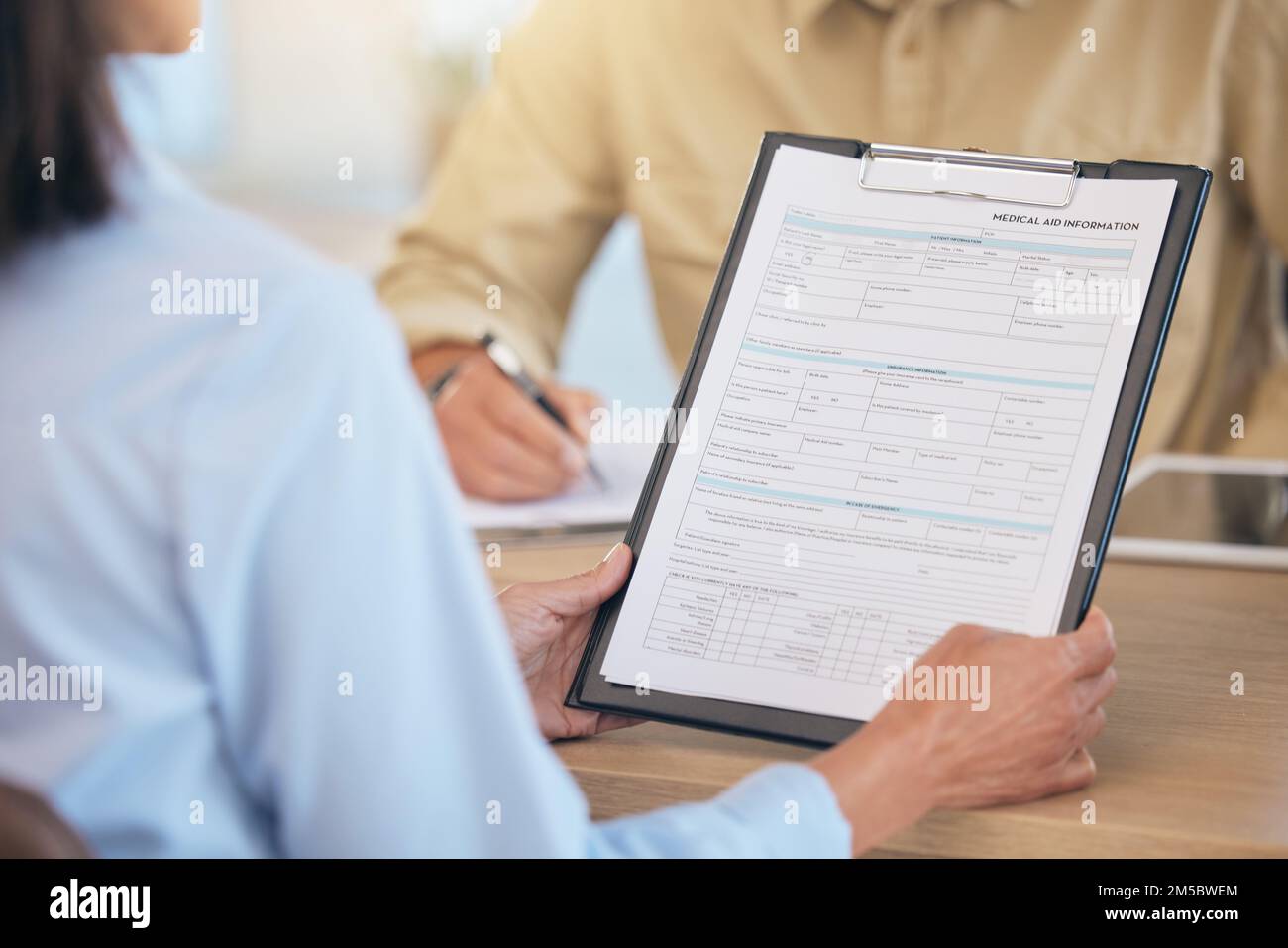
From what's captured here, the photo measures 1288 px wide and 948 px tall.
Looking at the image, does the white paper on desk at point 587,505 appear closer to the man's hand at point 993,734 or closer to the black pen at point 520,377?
the black pen at point 520,377

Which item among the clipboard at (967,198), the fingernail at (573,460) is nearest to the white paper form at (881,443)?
the clipboard at (967,198)

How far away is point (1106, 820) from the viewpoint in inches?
26.8

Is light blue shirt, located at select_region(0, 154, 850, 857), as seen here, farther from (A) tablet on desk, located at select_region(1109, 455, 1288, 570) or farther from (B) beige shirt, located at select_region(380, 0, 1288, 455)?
(B) beige shirt, located at select_region(380, 0, 1288, 455)

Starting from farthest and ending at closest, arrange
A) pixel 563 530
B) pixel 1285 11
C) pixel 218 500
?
pixel 1285 11 → pixel 563 530 → pixel 218 500

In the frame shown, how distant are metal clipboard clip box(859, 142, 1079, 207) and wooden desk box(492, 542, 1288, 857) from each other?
0.34 meters

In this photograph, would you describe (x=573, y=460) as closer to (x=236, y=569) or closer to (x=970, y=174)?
(x=970, y=174)

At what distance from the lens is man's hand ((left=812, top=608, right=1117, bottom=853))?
2.25 feet

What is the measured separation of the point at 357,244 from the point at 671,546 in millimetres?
4631

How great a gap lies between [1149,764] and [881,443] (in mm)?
251

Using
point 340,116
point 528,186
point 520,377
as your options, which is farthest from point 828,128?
point 340,116

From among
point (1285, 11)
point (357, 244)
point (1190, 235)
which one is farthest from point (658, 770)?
point (357, 244)

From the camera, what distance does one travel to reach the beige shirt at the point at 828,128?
1759 millimetres

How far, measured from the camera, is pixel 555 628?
845 mm
